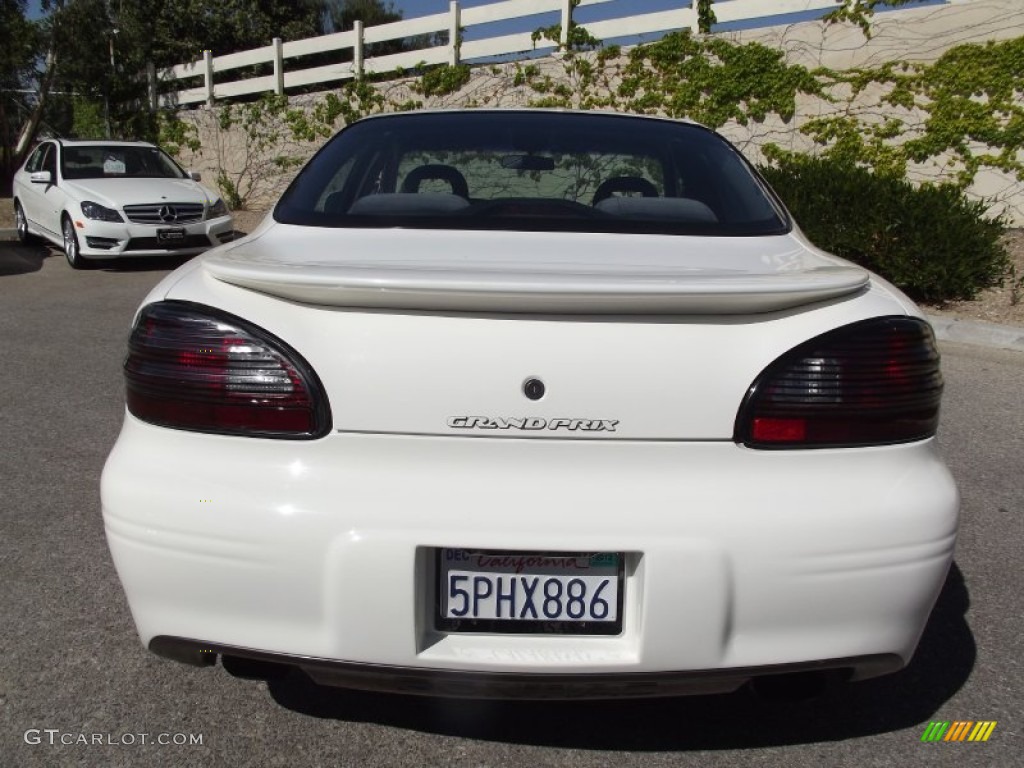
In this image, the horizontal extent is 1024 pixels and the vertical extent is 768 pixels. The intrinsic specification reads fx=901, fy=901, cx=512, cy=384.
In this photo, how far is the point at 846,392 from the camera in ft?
6.00

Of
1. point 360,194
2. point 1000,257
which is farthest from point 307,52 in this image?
point 360,194

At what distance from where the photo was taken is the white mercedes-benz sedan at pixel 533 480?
5.68 ft

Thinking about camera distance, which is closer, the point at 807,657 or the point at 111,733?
the point at 807,657

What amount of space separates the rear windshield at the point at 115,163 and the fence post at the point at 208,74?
32.2 ft

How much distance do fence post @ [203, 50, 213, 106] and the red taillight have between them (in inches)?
824

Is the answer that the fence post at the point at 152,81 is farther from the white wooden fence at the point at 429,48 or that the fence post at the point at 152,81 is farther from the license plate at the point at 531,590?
the license plate at the point at 531,590

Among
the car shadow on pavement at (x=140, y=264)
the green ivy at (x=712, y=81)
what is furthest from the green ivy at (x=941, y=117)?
the car shadow on pavement at (x=140, y=264)

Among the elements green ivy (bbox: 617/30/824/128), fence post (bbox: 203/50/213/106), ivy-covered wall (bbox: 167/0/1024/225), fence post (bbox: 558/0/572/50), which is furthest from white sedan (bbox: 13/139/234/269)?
fence post (bbox: 203/50/213/106)

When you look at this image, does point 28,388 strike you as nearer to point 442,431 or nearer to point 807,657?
point 442,431

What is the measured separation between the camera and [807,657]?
5.99 ft

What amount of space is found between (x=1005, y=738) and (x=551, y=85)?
46.0 feet

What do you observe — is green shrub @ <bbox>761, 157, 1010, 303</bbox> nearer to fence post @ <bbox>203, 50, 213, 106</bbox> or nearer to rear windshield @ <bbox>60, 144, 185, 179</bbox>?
rear windshield @ <bbox>60, 144, 185, 179</bbox>

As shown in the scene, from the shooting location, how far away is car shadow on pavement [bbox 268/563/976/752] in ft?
7.09

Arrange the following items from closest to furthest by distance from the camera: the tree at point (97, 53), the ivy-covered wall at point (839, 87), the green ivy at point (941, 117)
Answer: the green ivy at point (941, 117)
the ivy-covered wall at point (839, 87)
the tree at point (97, 53)
